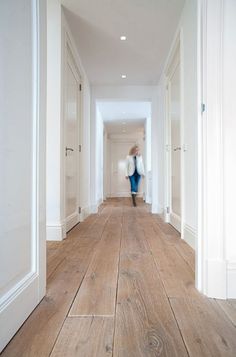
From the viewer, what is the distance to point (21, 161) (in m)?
1.04

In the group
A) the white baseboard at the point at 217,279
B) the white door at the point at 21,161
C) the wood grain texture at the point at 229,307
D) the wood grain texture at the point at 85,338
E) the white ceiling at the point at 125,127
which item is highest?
the white ceiling at the point at 125,127

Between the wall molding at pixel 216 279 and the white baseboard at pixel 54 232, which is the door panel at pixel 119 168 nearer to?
the white baseboard at pixel 54 232

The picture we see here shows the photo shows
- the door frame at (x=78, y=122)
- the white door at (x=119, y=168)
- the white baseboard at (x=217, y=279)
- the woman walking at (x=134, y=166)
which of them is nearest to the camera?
the white baseboard at (x=217, y=279)

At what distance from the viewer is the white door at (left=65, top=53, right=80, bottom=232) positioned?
2.94 meters

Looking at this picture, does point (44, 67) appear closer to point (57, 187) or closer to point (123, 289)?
point (123, 289)

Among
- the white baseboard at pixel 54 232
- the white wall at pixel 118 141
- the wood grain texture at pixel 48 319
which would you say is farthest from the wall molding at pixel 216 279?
the white wall at pixel 118 141

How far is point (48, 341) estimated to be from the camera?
2.94ft

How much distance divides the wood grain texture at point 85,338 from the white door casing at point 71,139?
6.06ft

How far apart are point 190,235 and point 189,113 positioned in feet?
3.58

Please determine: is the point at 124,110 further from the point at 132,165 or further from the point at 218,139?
the point at 218,139

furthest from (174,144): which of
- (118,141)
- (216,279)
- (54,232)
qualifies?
(118,141)

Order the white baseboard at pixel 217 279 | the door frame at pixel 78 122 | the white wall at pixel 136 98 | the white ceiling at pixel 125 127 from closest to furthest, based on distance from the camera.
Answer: the white baseboard at pixel 217 279 < the door frame at pixel 78 122 < the white wall at pixel 136 98 < the white ceiling at pixel 125 127

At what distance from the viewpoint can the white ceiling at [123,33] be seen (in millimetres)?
2605

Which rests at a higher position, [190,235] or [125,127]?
[125,127]
